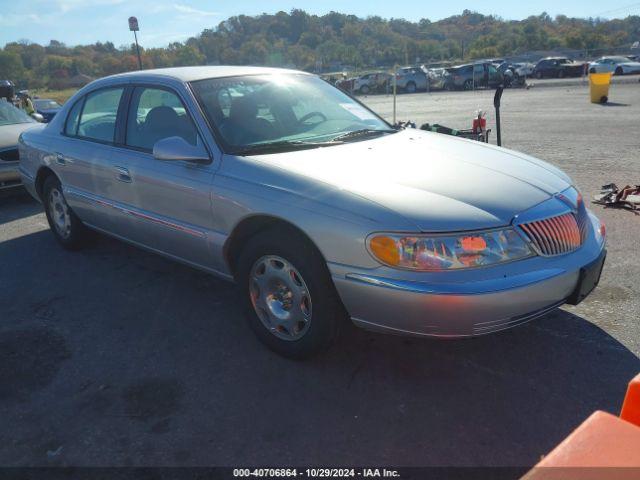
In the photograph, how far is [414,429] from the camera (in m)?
2.54

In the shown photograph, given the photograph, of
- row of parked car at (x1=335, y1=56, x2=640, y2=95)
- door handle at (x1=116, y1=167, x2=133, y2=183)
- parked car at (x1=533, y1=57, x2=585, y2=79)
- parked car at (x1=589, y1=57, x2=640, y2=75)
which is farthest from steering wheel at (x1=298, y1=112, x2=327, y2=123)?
parked car at (x1=533, y1=57, x2=585, y2=79)

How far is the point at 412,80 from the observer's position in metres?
37.8

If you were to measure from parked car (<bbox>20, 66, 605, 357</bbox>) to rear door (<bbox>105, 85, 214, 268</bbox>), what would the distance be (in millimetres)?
14

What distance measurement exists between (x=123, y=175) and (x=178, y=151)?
946 mm

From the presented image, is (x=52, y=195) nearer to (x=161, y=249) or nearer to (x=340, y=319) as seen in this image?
(x=161, y=249)

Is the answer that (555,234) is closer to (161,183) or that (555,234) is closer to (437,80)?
(161,183)

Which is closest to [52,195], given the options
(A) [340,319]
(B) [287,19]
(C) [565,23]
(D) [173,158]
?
(D) [173,158]

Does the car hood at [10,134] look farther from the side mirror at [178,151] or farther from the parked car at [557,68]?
the parked car at [557,68]

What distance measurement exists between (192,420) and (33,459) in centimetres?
70

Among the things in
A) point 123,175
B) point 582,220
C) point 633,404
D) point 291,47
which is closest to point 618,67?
point 582,220

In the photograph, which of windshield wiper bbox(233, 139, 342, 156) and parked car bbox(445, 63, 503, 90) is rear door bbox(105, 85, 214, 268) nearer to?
windshield wiper bbox(233, 139, 342, 156)

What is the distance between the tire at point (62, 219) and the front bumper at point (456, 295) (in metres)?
3.29

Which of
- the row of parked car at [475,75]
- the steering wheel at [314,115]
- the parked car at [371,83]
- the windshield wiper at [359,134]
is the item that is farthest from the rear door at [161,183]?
the parked car at [371,83]

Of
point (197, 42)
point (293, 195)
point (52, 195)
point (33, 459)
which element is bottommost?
point (33, 459)
